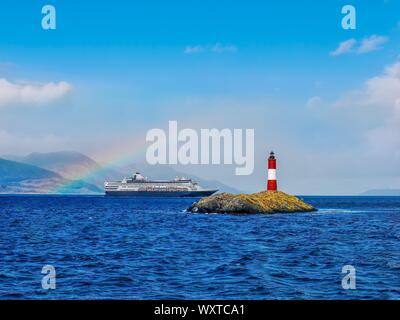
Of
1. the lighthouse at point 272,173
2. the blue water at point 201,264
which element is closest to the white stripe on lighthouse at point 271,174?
the lighthouse at point 272,173

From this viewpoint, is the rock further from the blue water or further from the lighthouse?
the blue water

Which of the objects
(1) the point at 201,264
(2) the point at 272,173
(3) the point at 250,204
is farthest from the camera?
(2) the point at 272,173

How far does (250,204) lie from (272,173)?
891 cm

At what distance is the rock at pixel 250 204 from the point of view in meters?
90.8

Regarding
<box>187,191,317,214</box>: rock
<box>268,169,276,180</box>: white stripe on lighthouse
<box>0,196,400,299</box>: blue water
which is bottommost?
<box>0,196,400,299</box>: blue water

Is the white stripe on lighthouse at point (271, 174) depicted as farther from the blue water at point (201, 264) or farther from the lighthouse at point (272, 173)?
the blue water at point (201, 264)

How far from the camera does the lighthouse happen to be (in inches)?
3681

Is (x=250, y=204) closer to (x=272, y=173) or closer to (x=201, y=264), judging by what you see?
(x=272, y=173)

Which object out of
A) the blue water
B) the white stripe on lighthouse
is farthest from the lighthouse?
the blue water

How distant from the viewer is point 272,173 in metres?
96.2

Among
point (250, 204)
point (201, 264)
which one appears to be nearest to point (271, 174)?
point (250, 204)

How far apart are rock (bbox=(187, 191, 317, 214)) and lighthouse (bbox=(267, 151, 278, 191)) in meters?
0.97

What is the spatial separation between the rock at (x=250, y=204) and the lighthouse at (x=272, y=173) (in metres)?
0.97
